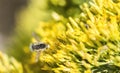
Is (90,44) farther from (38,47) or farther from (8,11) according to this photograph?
(8,11)

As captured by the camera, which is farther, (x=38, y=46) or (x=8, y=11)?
(x=8, y=11)

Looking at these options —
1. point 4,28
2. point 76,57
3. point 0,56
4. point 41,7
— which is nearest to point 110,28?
point 76,57

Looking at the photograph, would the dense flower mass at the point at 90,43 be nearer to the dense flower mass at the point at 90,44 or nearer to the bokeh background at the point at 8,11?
the dense flower mass at the point at 90,44

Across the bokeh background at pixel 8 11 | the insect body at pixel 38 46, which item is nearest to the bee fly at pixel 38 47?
the insect body at pixel 38 46

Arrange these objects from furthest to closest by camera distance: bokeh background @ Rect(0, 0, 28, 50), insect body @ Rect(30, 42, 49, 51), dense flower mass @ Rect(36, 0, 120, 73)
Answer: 1. bokeh background @ Rect(0, 0, 28, 50)
2. insect body @ Rect(30, 42, 49, 51)
3. dense flower mass @ Rect(36, 0, 120, 73)

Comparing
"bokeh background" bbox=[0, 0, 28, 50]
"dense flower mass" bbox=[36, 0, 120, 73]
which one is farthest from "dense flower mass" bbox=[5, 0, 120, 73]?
"bokeh background" bbox=[0, 0, 28, 50]

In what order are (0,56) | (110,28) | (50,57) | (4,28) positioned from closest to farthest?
(110,28) → (50,57) → (0,56) → (4,28)

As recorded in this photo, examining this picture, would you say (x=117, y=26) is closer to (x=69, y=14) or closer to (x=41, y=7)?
(x=69, y=14)

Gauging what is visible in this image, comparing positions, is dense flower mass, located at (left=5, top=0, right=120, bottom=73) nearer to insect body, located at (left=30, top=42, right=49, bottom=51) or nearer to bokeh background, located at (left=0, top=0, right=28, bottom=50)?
insect body, located at (left=30, top=42, right=49, bottom=51)

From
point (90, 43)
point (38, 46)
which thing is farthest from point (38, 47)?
point (90, 43)

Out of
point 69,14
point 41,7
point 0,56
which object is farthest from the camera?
point 41,7

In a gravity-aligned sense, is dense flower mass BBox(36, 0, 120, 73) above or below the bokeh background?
below
